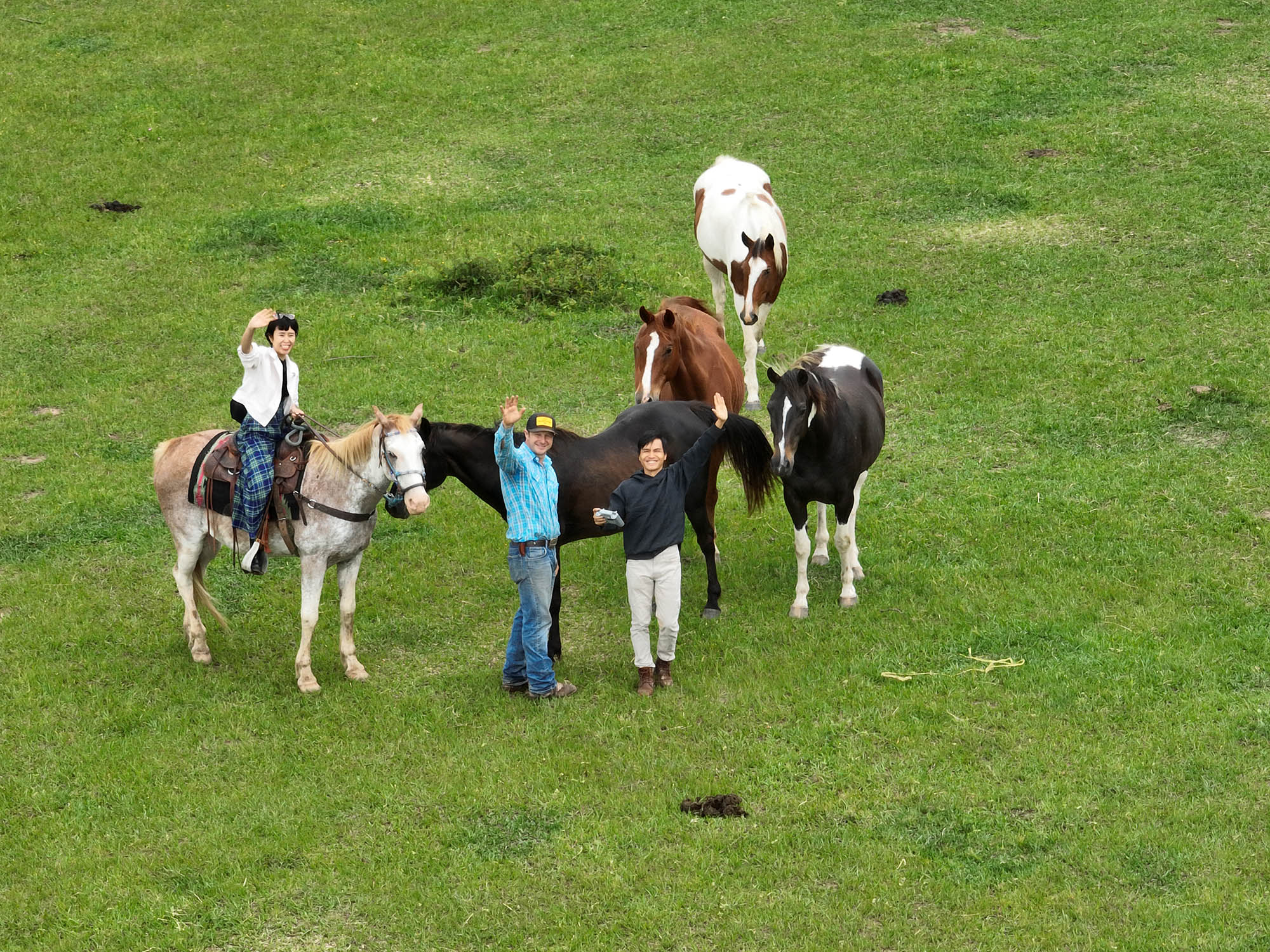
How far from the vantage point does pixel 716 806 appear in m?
7.94

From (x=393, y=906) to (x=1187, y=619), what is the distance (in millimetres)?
6399

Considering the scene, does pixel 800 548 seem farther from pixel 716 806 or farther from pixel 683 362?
pixel 716 806

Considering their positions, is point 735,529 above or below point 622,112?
below

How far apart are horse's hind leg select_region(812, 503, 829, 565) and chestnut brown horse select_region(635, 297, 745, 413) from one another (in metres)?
1.28

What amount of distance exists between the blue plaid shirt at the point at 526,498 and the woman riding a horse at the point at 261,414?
1.73m

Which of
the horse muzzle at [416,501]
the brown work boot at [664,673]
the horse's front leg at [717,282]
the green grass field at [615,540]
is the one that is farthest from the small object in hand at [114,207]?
the brown work boot at [664,673]

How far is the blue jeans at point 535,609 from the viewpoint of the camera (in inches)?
355

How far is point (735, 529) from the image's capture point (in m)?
12.3

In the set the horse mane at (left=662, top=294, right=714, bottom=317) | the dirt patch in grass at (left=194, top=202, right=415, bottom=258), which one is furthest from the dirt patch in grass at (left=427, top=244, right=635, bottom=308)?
the horse mane at (left=662, top=294, right=714, bottom=317)

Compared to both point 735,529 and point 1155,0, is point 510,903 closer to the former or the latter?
point 735,529

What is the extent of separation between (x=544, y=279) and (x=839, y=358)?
763 centimetres

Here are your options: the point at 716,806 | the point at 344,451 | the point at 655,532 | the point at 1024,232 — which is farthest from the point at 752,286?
the point at 716,806

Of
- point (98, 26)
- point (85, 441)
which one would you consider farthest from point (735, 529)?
point (98, 26)

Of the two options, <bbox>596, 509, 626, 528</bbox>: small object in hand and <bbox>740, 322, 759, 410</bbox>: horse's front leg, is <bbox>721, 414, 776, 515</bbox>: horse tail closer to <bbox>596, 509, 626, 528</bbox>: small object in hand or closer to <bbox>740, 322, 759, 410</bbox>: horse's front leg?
<bbox>596, 509, 626, 528</bbox>: small object in hand
